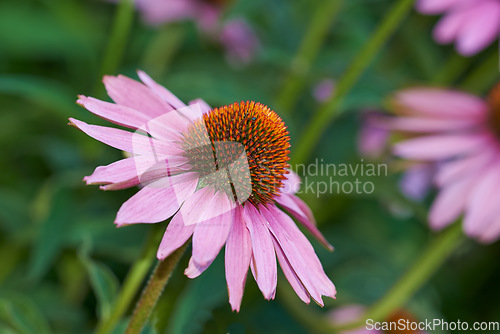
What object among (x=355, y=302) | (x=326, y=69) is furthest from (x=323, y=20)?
(x=355, y=302)

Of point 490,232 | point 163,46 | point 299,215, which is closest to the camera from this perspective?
point 299,215

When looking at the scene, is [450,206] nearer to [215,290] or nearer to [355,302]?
[355,302]

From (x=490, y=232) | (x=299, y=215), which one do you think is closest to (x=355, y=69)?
(x=490, y=232)

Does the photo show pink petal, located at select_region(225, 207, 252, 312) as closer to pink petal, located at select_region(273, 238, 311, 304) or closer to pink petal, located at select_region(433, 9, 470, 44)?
pink petal, located at select_region(273, 238, 311, 304)

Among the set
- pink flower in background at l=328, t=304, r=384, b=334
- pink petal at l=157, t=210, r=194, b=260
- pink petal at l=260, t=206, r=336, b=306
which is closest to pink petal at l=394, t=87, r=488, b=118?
pink flower in background at l=328, t=304, r=384, b=334

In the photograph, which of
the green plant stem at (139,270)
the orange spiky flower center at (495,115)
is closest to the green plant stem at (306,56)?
the orange spiky flower center at (495,115)

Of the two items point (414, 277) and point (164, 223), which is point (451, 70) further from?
point (164, 223)

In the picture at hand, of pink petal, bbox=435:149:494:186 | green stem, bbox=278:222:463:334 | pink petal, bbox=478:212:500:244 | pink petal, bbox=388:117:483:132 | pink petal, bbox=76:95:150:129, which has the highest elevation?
pink petal, bbox=76:95:150:129

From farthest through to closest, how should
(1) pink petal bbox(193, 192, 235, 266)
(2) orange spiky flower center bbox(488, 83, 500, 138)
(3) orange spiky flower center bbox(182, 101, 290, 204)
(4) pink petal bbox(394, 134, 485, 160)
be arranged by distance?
(2) orange spiky flower center bbox(488, 83, 500, 138) → (4) pink petal bbox(394, 134, 485, 160) → (3) orange spiky flower center bbox(182, 101, 290, 204) → (1) pink petal bbox(193, 192, 235, 266)
